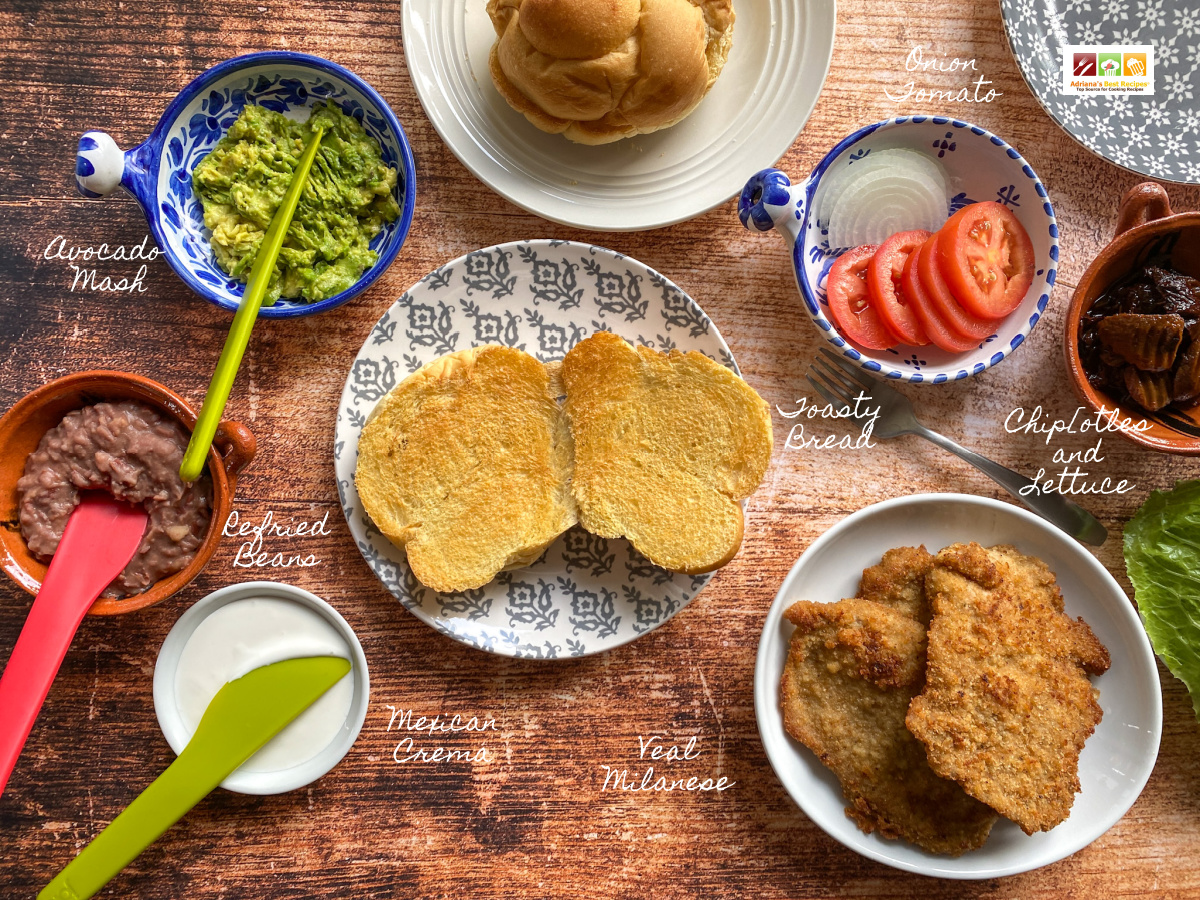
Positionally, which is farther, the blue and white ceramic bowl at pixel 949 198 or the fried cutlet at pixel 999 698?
the blue and white ceramic bowl at pixel 949 198

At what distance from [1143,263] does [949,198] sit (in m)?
0.63

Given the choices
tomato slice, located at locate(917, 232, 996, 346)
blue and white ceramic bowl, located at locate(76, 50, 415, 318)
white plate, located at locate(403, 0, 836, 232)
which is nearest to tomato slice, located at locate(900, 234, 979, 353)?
tomato slice, located at locate(917, 232, 996, 346)

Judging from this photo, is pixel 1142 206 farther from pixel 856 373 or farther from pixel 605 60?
pixel 605 60

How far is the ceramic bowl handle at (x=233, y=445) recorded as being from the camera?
2.22m

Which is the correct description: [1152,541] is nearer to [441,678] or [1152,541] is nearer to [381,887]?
[441,678]

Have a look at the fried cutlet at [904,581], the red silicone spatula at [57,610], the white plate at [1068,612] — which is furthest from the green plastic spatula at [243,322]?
the fried cutlet at [904,581]

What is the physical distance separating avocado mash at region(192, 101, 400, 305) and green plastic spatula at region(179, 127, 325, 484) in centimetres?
4

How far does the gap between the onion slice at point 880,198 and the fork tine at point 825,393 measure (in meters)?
0.45

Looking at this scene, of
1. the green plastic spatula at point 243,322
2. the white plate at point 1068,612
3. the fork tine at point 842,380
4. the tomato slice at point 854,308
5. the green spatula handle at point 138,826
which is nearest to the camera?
the green plastic spatula at point 243,322

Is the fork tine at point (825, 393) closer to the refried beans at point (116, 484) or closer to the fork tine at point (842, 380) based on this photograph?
the fork tine at point (842, 380)

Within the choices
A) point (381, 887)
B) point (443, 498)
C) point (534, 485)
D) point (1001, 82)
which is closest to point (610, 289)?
point (534, 485)

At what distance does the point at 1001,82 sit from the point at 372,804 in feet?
10.6

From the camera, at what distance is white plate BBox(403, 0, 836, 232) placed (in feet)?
8.01

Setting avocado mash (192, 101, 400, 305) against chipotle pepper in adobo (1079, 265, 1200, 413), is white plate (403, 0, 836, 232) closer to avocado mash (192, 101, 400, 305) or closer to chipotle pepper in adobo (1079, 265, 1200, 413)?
avocado mash (192, 101, 400, 305)
